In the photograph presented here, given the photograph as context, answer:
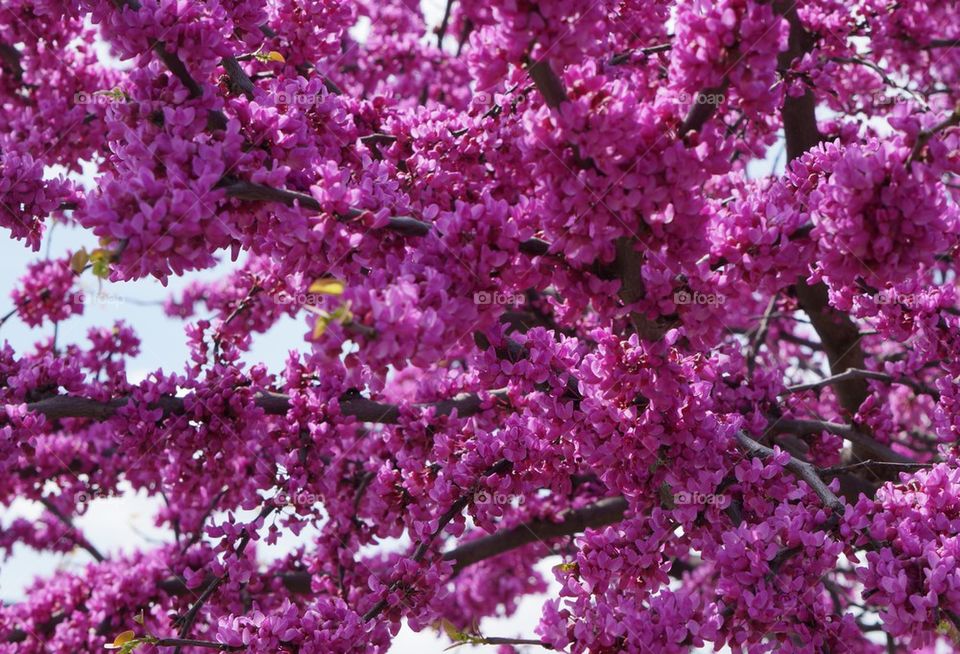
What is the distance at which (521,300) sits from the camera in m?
2.91

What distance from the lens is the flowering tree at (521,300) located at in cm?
223

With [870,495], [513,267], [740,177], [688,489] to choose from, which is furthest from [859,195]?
[870,495]

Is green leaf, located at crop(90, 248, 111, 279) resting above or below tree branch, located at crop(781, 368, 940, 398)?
below

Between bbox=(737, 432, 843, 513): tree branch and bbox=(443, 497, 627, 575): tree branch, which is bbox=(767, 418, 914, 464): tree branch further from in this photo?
bbox=(443, 497, 627, 575): tree branch

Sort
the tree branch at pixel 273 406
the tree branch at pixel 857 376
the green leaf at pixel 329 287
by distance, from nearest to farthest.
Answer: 1. the green leaf at pixel 329 287
2. the tree branch at pixel 273 406
3. the tree branch at pixel 857 376

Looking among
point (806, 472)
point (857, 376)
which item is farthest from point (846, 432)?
point (806, 472)

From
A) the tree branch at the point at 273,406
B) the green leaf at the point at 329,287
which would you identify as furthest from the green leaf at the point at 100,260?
the tree branch at the point at 273,406

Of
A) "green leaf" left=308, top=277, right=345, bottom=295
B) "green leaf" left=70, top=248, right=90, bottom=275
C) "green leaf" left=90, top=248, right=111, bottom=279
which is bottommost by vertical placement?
"green leaf" left=308, top=277, right=345, bottom=295

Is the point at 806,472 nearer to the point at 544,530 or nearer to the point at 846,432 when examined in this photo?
the point at 846,432

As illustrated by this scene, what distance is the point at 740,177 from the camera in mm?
4738

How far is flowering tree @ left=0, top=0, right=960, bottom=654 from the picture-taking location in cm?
223

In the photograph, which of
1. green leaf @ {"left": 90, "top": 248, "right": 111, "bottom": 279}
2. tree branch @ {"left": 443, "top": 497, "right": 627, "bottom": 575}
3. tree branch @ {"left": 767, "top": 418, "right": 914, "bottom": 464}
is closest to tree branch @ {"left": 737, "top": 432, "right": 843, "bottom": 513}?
tree branch @ {"left": 767, "top": 418, "right": 914, "bottom": 464}

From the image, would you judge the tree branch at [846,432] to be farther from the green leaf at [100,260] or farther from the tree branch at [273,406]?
the green leaf at [100,260]

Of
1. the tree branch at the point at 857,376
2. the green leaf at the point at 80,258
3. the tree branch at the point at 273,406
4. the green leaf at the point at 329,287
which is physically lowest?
the green leaf at the point at 329,287
